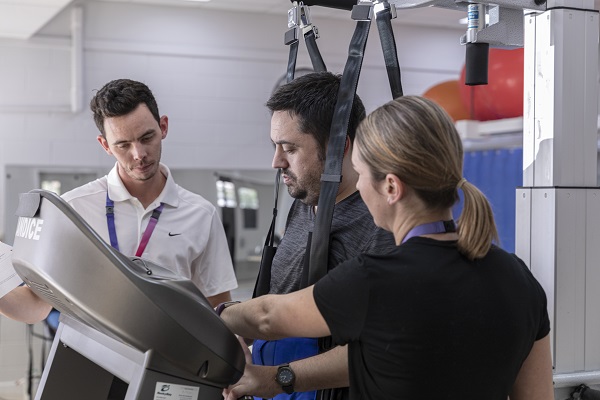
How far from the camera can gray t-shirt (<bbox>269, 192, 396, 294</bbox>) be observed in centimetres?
145

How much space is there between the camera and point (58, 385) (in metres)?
1.50

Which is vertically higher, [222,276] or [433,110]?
[433,110]

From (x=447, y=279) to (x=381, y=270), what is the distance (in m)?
0.10

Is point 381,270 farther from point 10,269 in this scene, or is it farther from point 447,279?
point 10,269

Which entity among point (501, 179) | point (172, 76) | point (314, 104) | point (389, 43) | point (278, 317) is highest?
point (172, 76)

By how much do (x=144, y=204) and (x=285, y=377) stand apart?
0.84 metres

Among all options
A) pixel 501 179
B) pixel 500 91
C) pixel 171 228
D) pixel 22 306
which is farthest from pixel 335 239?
pixel 501 179

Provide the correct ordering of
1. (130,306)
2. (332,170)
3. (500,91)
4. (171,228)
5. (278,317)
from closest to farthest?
(130,306)
(278,317)
(332,170)
(171,228)
(500,91)

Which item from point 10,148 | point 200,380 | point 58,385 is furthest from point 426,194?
point 10,148

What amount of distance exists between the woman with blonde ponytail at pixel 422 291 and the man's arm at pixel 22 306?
0.94 metres

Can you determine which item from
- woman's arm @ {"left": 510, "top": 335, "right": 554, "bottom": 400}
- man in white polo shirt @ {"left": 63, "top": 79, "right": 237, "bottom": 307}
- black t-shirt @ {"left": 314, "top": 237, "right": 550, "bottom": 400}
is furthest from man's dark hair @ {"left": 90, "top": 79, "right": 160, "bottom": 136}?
woman's arm @ {"left": 510, "top": 335, "right": 554, "bottom": 400}

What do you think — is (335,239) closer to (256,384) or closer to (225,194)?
(256,384)

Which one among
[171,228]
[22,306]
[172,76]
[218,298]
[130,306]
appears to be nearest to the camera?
[130,306]

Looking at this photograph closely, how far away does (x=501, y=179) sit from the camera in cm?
546
